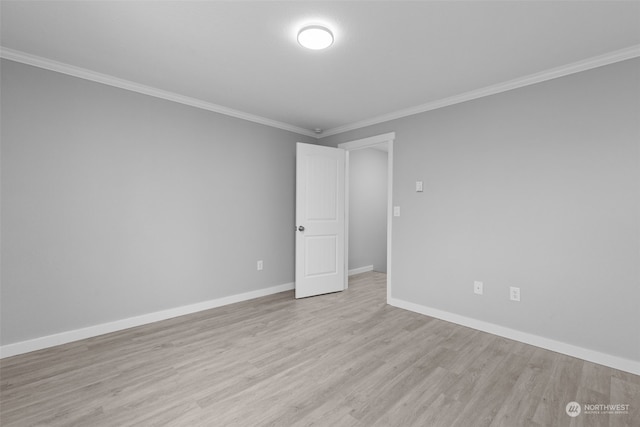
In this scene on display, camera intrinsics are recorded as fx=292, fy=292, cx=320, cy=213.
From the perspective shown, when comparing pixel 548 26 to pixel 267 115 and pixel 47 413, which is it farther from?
pixel 47 413

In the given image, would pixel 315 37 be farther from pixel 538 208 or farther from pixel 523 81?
pixel 538 208

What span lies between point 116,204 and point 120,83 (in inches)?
46.2

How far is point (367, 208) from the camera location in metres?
5.75

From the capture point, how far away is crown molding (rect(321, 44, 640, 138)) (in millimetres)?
2238

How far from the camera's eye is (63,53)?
2.36 meters

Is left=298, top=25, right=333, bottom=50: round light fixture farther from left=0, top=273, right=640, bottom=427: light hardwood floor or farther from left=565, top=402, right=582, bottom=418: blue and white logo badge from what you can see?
left=565, top=402, right=582, bottom=418: blue and white logo badge

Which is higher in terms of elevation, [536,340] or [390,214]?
[390,214]

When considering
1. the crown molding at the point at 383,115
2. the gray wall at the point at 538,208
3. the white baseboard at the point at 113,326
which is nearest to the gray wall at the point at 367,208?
the crown molding at the point at 383,115

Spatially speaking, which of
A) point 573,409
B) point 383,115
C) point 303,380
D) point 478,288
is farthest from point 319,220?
point 573,409

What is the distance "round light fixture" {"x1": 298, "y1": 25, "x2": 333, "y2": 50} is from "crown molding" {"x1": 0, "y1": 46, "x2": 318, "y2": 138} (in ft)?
5.81

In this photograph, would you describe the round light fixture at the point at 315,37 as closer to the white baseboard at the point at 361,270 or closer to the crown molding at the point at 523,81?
the crown molding at the point at 523,81

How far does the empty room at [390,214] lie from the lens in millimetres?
1852

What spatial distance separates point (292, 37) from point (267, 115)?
183cm

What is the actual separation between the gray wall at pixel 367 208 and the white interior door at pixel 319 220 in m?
1.13
